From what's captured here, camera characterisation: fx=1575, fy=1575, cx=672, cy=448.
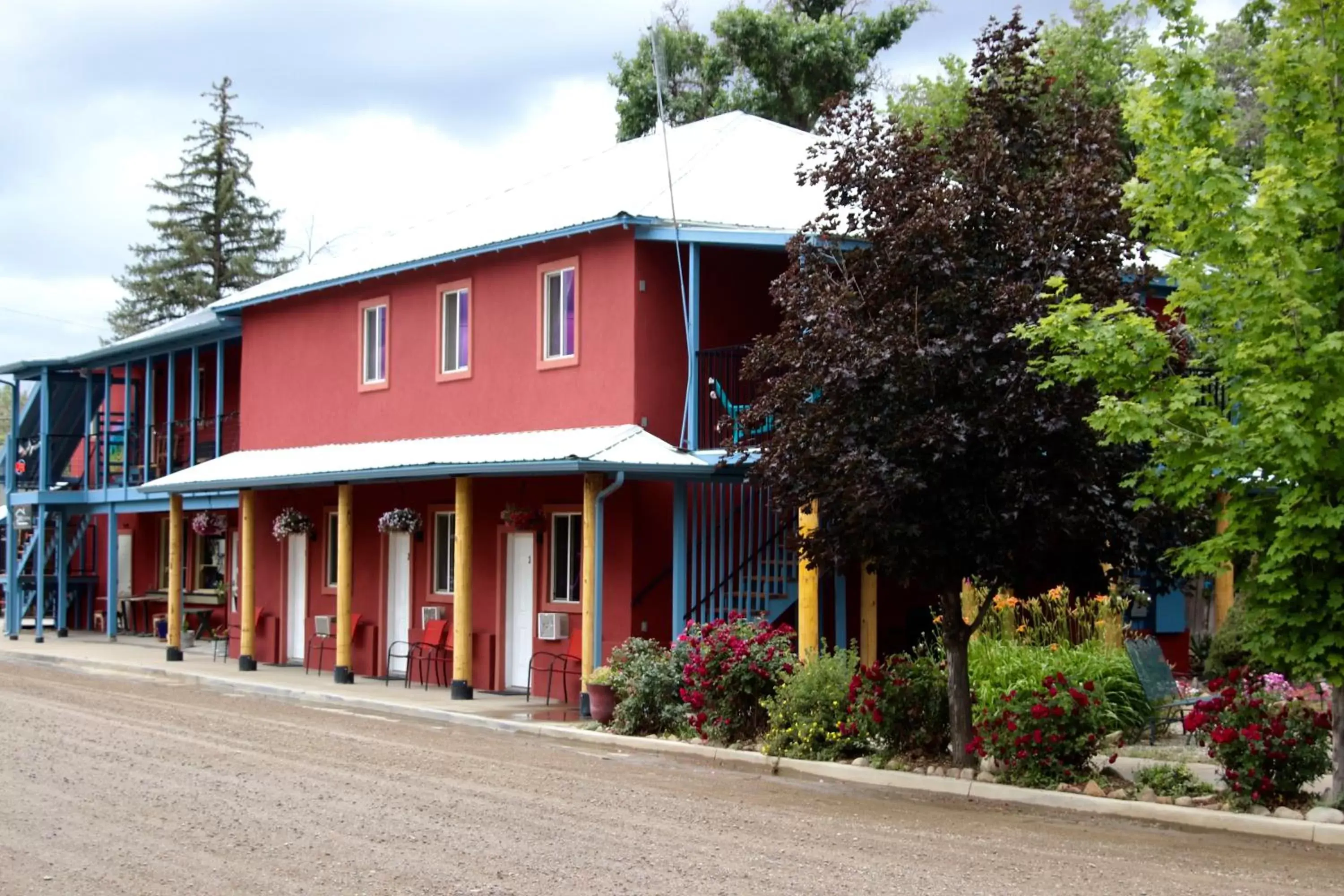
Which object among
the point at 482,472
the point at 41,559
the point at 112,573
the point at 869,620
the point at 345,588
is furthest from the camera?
the point at 41,559

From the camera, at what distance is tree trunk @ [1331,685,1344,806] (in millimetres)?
10656

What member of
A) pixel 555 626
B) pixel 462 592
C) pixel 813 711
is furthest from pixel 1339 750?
pixel 462 592

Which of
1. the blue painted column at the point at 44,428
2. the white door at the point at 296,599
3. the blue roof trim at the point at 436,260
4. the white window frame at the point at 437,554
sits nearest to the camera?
the blue roof trim at the point at 436,260

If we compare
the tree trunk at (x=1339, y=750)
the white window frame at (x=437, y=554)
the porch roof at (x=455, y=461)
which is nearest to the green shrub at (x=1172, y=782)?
the tree trunk at (x=1339, y=750)

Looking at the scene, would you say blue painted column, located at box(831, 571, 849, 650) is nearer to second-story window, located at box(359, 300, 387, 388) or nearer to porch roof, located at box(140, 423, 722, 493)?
porch roof, located at box(140, 423, 722, 493)

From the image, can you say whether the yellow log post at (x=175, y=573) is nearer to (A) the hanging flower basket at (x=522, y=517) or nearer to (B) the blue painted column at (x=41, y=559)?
(B) the blue painted column at (x=41, y=559)

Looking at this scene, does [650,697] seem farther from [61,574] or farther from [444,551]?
[61,574]

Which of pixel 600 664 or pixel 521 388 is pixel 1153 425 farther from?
pixel 521 388

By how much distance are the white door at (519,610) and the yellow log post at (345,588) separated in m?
2.36

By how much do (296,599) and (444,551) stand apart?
4.49 meters

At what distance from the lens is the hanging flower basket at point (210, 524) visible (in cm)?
2856

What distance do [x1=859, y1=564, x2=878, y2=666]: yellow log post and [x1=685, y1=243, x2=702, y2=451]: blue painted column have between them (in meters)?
2.38

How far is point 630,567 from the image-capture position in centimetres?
1825

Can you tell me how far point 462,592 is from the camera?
61.9 ft
